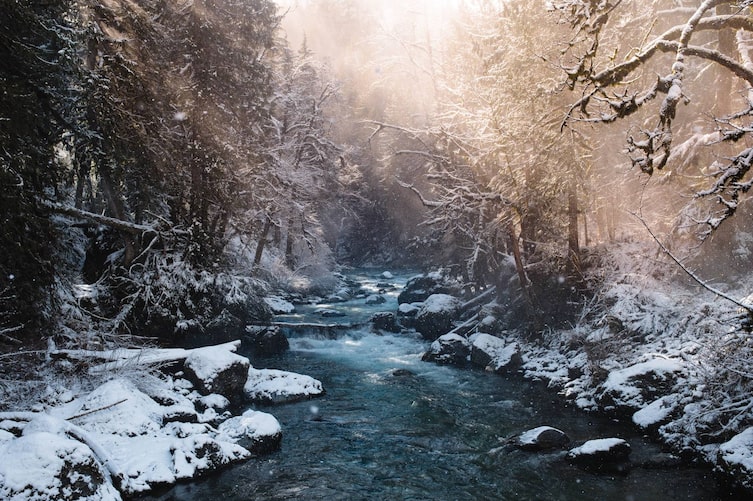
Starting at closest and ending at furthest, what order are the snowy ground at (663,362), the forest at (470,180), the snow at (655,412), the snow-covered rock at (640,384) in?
the forest at (470,180) < the snowy ground at (663,362) < the snow at (655,412) < the snow-covered rock at (640,384)

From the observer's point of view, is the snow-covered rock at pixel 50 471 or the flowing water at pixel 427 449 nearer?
the snow-covered rock at pixel 50 471

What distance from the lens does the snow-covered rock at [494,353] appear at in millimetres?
14961

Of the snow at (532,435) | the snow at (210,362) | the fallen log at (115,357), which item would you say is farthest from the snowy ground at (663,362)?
the fallen log at (115,357)

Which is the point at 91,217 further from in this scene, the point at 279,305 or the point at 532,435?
the point at 279,305

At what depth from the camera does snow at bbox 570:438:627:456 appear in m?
8.68

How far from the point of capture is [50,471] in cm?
634

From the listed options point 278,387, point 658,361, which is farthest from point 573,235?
point 278,387

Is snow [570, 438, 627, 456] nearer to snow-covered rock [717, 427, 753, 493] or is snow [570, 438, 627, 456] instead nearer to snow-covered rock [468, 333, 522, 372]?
snow-covered rock [717, 427, 753, 493]

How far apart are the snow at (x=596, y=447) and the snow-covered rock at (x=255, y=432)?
590cm

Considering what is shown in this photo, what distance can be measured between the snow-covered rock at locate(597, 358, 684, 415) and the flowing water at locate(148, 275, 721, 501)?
0.59m

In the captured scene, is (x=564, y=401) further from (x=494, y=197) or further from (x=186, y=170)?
(x=186, y=170)

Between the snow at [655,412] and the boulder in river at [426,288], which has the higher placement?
the boulder in river at [426,288]

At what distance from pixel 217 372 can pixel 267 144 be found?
14101 millimetres

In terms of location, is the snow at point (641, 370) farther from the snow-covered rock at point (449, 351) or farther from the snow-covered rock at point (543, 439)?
the snow-covered rock at point (449, 351)
